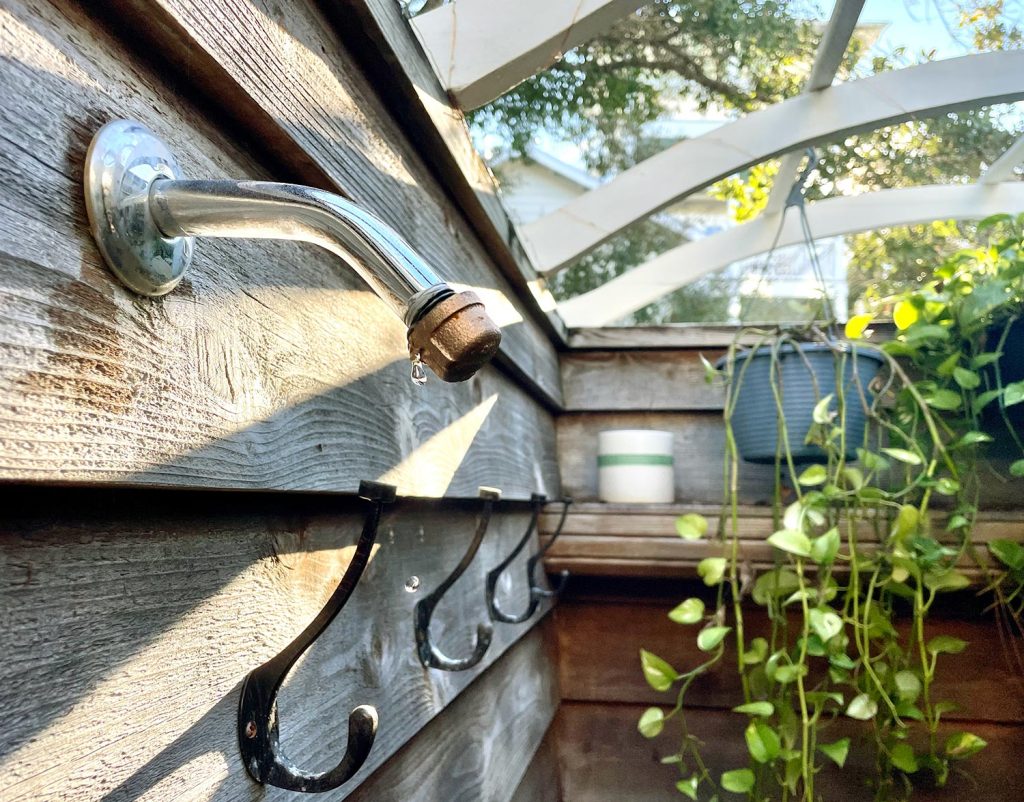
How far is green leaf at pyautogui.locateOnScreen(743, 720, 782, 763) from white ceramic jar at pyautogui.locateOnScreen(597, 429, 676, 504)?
1.27ft

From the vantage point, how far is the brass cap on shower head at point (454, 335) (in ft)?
0.81

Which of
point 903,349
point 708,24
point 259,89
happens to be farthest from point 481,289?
point 903,349

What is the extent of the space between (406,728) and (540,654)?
627mm

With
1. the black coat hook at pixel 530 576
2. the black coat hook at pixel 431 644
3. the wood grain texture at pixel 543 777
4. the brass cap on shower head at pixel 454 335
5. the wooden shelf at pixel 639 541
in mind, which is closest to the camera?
the brass cap on shower head at pixel 454 335

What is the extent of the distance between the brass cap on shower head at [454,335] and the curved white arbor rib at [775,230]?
1.15 m

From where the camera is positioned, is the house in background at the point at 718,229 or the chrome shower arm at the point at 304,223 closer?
the chrome shower arm at the point at 304,223

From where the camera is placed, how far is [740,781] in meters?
0.97

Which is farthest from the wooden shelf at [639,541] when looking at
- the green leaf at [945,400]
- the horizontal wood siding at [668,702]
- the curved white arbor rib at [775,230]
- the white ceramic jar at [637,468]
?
the curved white arbor rib at [775,230]

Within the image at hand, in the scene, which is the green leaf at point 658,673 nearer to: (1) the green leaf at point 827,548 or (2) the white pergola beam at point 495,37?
(1) the green leaf at point 827,548

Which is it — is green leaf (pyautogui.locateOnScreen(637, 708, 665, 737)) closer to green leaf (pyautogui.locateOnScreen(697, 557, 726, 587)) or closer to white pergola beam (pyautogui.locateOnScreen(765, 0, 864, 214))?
green leaf (pyautogui.locateOnScreen(697, 557, 726, 587))

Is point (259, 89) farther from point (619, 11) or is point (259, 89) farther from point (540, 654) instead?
point (540, 654)

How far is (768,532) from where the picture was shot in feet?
3.65

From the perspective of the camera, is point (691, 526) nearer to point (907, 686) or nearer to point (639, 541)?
point (639, 541)

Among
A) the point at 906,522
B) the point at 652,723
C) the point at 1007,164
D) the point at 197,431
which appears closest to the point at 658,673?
the point at 652,723
